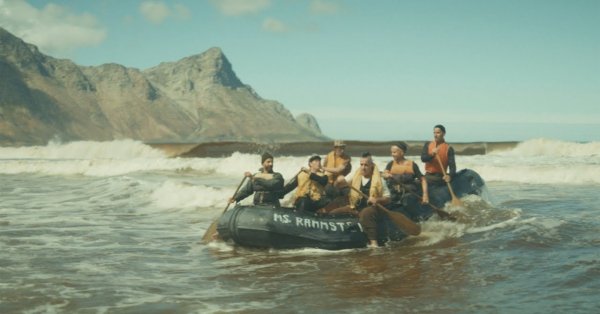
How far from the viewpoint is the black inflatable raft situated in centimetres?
1055

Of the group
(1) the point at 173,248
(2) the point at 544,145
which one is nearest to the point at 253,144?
(2) the point at 544,145

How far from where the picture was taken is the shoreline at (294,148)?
5134 centimetres

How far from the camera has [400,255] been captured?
33.3 ft

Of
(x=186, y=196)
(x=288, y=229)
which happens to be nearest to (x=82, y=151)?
(x=186, y=196)

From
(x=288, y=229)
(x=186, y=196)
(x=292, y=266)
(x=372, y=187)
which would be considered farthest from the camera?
(x=186, y=196)

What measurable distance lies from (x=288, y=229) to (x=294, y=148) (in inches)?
1842

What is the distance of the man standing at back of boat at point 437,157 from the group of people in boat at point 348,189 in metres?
1.09

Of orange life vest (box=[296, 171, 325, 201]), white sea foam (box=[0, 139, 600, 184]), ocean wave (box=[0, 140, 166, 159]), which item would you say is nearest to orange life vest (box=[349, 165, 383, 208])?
orange life vest (box=[296, 171, 325, 201])

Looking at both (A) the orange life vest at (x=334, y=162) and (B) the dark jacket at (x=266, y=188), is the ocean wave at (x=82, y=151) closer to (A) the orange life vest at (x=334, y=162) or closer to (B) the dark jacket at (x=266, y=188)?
(A) the orange life vest at (x=334, y=162)

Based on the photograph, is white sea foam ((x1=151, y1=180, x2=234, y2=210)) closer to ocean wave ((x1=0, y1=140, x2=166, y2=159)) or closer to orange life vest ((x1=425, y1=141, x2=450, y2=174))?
orange life vest ((x1=425, y1=141, x2=450, y2=174))

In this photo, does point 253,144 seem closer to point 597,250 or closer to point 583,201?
point 583,201

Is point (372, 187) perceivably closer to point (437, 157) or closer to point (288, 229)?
point (288, 229)

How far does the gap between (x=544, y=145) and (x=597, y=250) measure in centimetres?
4154

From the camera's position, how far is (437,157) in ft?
43.2
